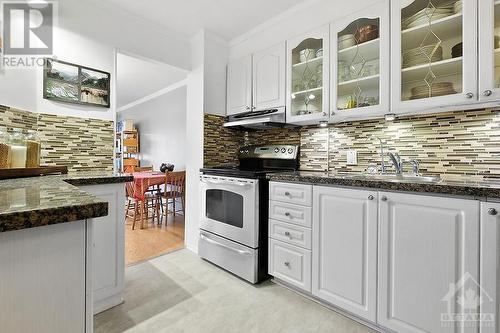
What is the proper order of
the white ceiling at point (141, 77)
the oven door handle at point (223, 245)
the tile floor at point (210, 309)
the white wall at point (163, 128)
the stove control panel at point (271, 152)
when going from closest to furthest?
the tile floor at point (210, 309) → the oven door handle at point (223, 245) → the stove control panel at point (271, 152) → the white ceiling at point (141, 77) → the white wall at point (163, 128)

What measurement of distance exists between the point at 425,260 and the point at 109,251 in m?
1.88

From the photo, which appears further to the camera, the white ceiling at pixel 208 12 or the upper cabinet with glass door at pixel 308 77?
the white ceiling at pixel 208 12

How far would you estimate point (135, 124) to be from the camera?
627 cm

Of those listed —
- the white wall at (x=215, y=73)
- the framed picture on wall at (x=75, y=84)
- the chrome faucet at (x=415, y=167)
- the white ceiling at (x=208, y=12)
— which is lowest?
the chrome faucet at (x=415, y=167)

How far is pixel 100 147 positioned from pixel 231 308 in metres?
1.72

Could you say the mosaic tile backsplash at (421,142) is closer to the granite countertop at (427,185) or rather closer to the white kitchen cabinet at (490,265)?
the granite countertop at (427,185)

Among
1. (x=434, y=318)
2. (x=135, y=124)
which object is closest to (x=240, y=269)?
(x=434, y=318)

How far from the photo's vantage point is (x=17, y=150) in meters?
1.33

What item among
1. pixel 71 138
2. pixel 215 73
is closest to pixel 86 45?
pixel 71 138

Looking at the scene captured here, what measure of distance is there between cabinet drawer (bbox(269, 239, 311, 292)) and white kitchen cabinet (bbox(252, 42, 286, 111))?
127 centimetres

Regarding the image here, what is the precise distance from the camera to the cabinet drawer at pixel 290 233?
1.75 metres

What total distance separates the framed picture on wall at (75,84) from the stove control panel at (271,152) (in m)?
1.44

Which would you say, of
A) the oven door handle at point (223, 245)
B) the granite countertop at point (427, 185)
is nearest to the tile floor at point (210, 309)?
the oven door handle at point (223, 245)

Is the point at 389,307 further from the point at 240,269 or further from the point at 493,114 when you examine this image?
the point at 493,114
